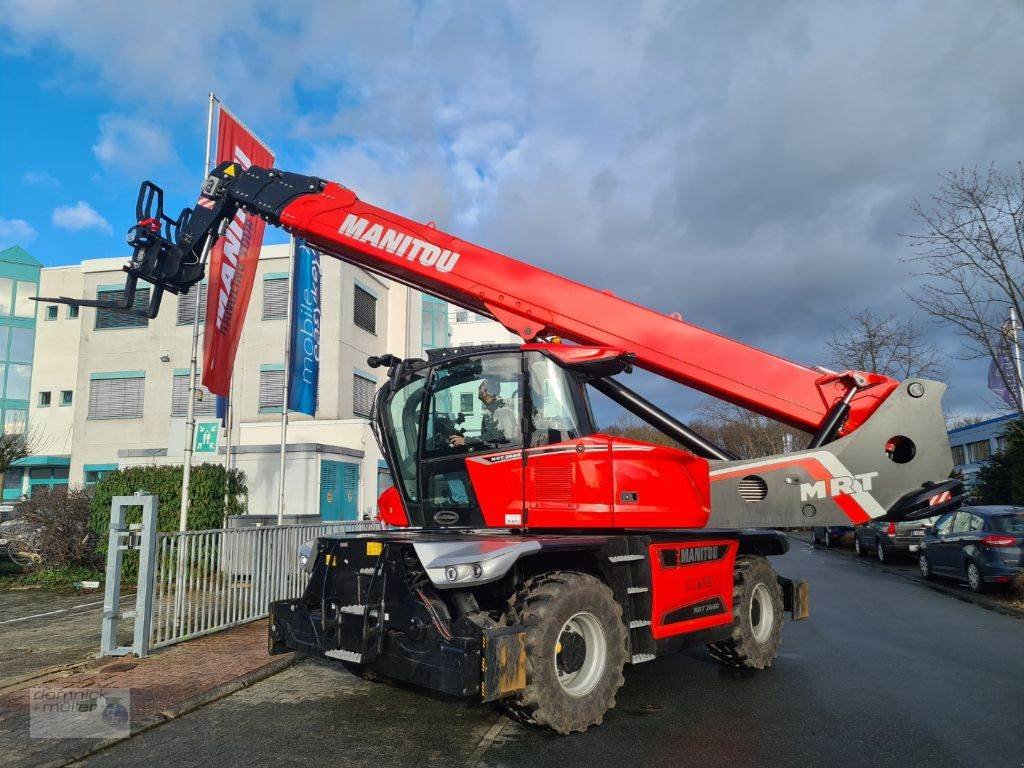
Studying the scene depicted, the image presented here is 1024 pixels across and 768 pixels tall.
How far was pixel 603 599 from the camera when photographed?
5.47 m

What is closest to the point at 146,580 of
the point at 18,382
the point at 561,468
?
the point at 561,468

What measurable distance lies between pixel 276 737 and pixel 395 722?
85 cm

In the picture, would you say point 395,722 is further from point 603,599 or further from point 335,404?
point 335,404

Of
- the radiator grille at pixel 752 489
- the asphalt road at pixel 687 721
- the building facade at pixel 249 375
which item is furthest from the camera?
the building facade at pixel 249 375

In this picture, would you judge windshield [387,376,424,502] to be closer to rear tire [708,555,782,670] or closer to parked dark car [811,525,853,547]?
rear tire [708,555,782,670]

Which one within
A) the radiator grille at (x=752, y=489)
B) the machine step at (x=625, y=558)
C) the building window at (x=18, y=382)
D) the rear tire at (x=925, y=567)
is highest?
the building window at (x=18, y=382)

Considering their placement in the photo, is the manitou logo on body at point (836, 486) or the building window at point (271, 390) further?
the building window at point (271, 390)

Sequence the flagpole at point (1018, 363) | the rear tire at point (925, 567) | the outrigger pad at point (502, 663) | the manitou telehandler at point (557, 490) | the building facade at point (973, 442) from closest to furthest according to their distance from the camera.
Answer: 1. the outrigger pad at point (502, 663)
2. the manitou telehandler at point (557, 490)
3. the flagpole at point (1018, 363)
4. the rear tire at point (925, 567)
5. the building facade at point (973, 442)

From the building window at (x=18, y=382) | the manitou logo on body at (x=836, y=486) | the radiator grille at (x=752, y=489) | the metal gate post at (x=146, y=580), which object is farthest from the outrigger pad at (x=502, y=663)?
the building window at (x=18, y=382)

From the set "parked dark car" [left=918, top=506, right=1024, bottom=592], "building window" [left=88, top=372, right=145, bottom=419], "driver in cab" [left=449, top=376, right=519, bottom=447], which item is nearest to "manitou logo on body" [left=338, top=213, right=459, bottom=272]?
"driver in cab" [left=449, top=376, right=519, bottom=447]

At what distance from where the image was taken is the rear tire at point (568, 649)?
492cm

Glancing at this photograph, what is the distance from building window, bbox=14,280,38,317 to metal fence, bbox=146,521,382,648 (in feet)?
115

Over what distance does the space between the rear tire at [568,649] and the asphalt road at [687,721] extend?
216 mm

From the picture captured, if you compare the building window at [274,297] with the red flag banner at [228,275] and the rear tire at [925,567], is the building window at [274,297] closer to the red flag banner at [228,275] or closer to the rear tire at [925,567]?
the red flag banner at [228,275]
